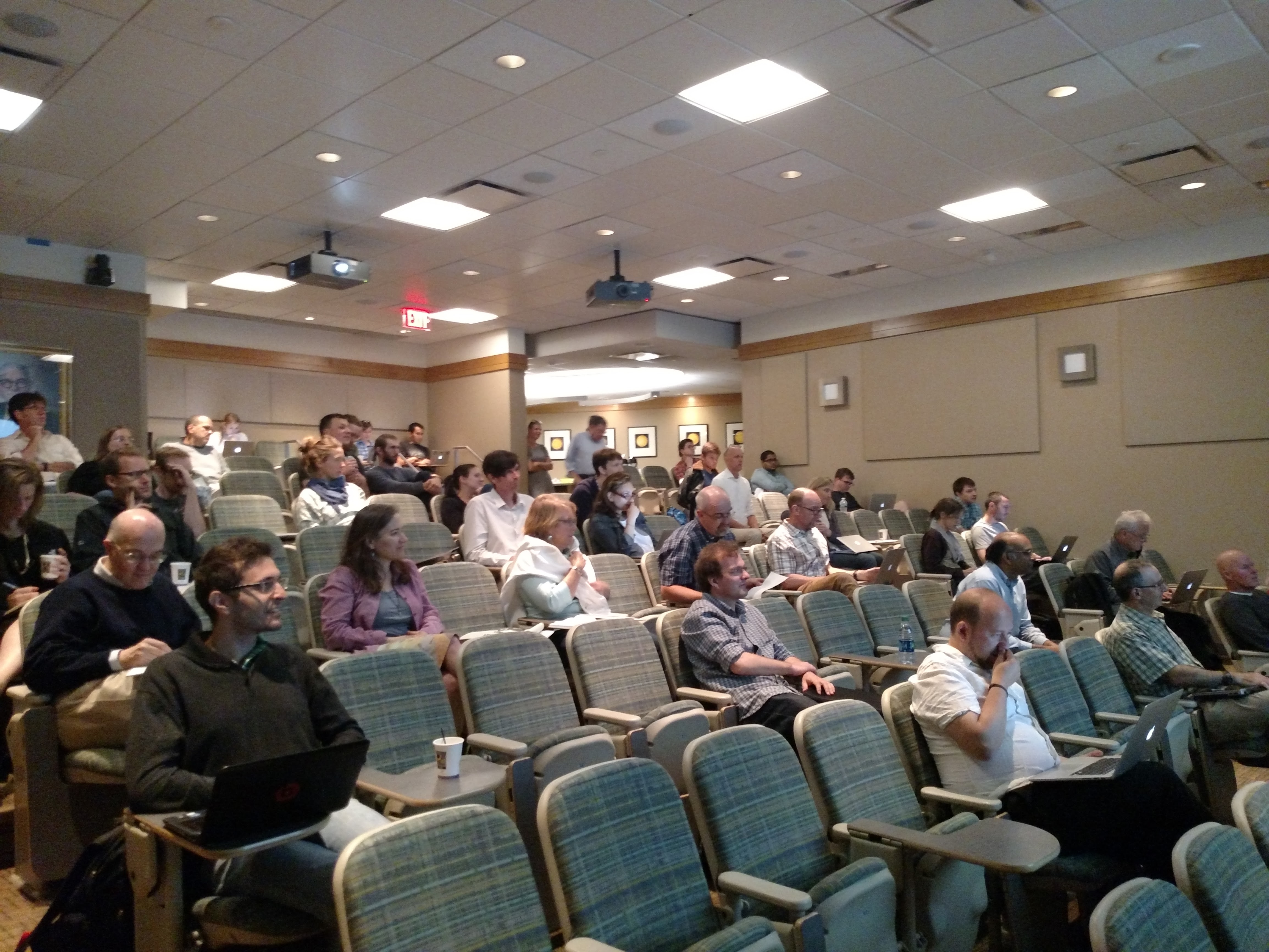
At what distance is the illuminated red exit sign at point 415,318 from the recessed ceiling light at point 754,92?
221 inches

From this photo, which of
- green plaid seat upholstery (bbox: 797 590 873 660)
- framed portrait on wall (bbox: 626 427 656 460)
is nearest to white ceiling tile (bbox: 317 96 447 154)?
green plaid seat upholstery (bbox: 797 590 873 660)

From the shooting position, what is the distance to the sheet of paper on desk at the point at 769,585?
5254mm

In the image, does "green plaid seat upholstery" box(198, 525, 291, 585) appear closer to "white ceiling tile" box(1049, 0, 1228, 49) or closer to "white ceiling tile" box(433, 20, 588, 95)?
"white ceiling tile" box(433, 20, 588, 95)

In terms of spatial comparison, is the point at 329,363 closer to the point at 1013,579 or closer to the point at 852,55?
the point at 852,55

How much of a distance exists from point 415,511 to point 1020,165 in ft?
16.0

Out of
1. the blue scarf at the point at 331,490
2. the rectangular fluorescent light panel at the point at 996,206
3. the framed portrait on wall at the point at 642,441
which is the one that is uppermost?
the rectangular fluorescent light panel at the point at 996,206

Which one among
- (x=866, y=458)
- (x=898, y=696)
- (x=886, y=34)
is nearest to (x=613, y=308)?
(x=866, y=458)

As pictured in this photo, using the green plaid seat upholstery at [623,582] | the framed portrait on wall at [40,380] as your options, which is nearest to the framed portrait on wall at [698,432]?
the framed portrait on wall at [40,380]

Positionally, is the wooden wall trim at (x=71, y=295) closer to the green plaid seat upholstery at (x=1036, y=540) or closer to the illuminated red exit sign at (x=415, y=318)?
the illuminated red exit sign at (x=415, y=318)

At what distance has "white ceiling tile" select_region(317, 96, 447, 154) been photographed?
5.24 metres

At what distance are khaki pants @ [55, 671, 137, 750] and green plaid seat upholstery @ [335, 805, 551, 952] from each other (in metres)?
1.28

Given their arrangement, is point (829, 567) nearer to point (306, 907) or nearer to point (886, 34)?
point (886, 34)

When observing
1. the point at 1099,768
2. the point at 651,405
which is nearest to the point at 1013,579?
the point at 1099,768

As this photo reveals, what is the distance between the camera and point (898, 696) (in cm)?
296
